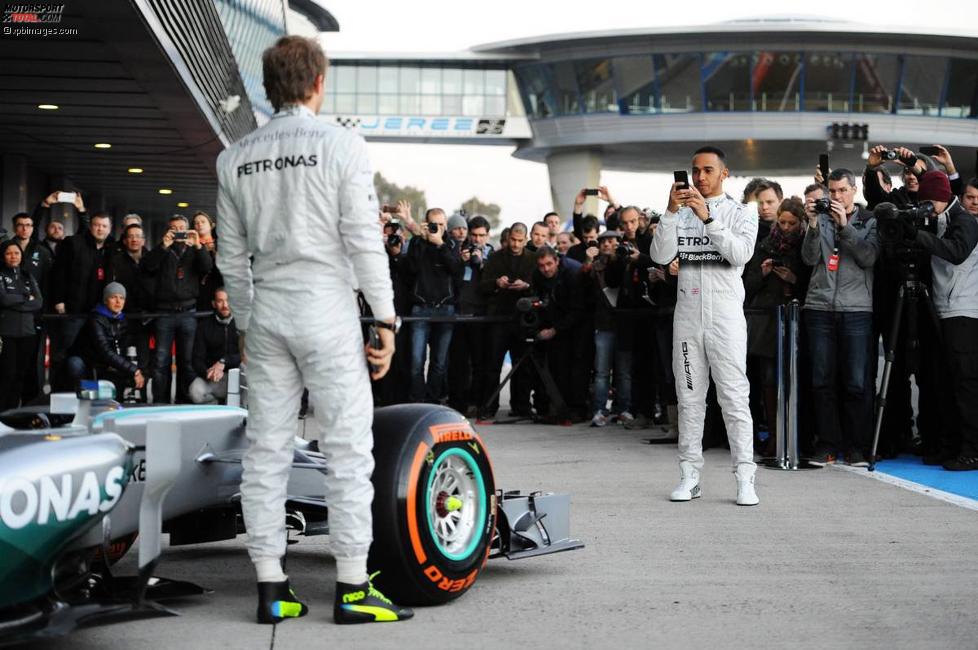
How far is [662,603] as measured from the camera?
5016mm

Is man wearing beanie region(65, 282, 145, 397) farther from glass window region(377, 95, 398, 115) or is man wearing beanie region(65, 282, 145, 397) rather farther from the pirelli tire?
glass window region(377, 95, 398, 115)

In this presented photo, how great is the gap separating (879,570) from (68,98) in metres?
14.8

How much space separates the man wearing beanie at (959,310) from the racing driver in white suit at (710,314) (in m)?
2.28

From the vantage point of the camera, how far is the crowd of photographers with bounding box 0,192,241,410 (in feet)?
41.2

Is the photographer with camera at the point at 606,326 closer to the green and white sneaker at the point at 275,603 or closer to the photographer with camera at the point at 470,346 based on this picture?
the photographer with camera at the point at 470,346

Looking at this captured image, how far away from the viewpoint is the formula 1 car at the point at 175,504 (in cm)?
389

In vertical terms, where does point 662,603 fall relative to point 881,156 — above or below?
below

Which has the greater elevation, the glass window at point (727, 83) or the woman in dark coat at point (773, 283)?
the glass window at point (727, 83)

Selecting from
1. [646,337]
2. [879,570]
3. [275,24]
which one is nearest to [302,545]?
[879,570]

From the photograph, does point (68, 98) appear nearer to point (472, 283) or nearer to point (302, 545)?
point (472, 283)

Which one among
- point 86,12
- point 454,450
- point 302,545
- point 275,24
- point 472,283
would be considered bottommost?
point 302,545

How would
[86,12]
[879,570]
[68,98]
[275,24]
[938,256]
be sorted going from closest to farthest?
[879,570] < [938,256] < [86,12] < [68,98] < [275,24]

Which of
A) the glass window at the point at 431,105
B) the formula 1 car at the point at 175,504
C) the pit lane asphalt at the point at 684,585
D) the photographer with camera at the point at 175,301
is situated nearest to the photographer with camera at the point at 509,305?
the photographer with camera at the point at 175,301

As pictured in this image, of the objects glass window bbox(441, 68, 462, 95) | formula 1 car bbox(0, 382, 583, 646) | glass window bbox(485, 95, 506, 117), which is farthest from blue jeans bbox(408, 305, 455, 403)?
glass window bbox(441, 68, 462, 95)
